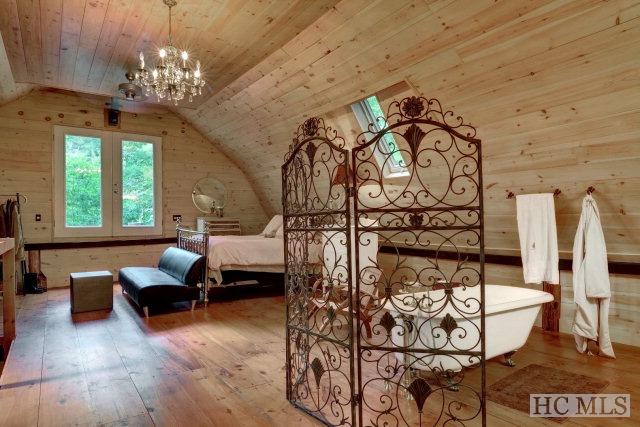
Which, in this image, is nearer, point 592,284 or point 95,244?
point 592,284

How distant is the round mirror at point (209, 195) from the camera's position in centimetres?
709

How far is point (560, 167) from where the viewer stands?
335 cm

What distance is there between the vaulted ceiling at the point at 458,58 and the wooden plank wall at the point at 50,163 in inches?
57.7

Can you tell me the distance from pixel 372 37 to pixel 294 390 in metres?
2.75

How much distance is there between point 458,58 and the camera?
3.13 m

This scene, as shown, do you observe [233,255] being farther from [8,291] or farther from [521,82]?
[521,82]

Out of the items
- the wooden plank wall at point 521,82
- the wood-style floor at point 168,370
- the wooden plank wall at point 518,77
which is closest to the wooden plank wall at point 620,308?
the wooden plank wall at point 521,82

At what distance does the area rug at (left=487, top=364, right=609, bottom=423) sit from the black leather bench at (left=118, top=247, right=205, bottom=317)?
10.7 ft

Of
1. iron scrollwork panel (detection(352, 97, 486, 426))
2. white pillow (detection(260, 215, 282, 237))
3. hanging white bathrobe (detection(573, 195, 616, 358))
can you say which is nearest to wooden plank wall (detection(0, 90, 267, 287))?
white pillow (detection(260, 215, 282, 237))

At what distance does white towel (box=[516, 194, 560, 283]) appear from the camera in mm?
3574

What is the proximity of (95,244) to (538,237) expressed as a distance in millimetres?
5984

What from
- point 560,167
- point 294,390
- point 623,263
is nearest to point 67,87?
point 294,390

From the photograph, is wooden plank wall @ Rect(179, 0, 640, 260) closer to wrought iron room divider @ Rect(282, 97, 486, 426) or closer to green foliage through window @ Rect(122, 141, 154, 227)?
wrought iron room divider @ Rect(282, 97, 486, 426)

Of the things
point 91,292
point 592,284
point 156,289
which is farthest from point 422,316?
point 91,292
